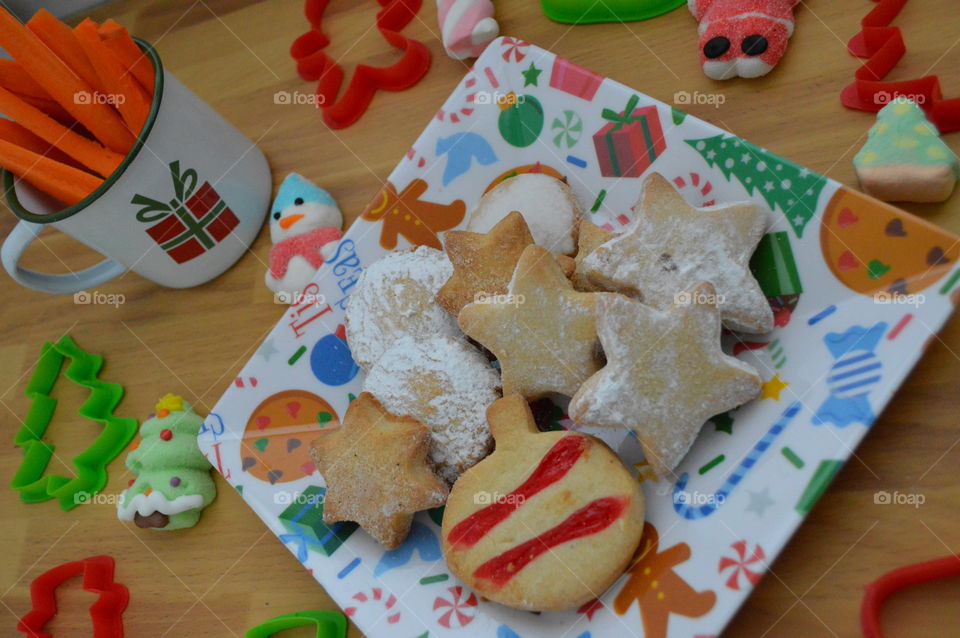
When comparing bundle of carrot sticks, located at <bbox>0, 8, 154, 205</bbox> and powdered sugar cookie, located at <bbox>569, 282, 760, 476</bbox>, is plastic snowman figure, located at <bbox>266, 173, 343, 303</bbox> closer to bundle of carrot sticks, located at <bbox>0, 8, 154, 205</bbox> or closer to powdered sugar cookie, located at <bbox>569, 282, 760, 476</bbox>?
bundle of carrot sticks, located at <bbox>0, 8, 154, 205</bbox>

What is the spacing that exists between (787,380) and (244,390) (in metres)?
0.62

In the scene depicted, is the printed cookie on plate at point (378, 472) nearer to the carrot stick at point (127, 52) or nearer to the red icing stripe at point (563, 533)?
the red icing stripe at point (563, 533)

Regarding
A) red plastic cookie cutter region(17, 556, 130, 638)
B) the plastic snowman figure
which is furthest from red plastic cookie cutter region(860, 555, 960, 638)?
red plastic cookie cutter region(17, 556, 130, 638)

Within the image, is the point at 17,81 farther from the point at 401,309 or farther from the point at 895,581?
the point at 895,581

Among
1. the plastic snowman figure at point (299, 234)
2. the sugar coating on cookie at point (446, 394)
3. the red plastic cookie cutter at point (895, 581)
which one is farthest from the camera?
the plastic snowman figure at point (299, 234)

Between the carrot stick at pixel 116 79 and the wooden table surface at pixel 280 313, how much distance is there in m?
0.24

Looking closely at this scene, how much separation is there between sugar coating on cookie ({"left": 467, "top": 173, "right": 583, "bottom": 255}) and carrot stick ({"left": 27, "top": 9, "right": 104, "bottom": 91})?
519mm

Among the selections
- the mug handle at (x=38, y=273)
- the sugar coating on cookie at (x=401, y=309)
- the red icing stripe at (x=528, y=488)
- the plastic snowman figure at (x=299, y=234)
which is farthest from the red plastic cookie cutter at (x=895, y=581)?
the mug handle at (x=38, y=273)

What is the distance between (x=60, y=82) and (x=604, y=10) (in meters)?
0.69

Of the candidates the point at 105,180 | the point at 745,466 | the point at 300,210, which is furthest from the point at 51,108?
the point at 745,466

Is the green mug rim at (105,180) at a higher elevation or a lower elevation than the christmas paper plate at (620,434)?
higher

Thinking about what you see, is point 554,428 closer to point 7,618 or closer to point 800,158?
point 800,158

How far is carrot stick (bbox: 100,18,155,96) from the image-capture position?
3.10ft

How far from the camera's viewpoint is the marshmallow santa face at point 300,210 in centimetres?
107
